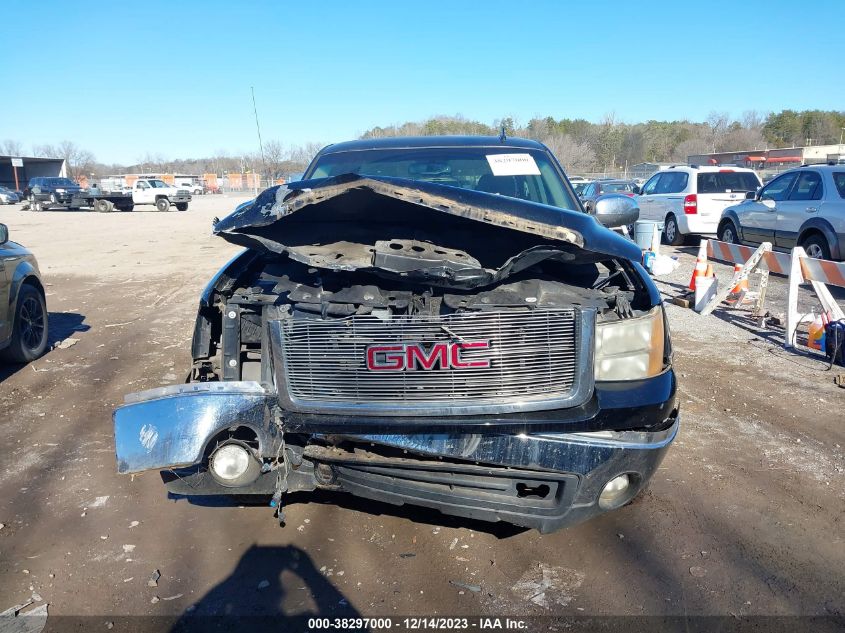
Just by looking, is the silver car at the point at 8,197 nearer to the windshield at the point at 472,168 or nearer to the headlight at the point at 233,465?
the windshield at the point at 472,168

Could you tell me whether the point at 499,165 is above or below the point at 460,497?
above

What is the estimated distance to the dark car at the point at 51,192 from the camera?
3250cm

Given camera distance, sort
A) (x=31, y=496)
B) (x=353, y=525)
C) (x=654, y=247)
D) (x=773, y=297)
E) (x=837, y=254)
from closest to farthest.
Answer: (x=353, y=525) → (x=31, y=496) → (x=773, y=297) → (x=837, y=254) → (x=654, y=247)

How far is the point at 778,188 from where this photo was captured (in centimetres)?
1091

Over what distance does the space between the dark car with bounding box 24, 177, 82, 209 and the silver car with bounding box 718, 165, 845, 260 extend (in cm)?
3204

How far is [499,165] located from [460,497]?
2318 mm

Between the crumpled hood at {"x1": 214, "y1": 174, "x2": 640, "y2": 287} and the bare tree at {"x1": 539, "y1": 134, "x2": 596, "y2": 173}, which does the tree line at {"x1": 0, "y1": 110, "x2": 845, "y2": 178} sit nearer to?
the bare tree at {"x1": 539, "y1": 134, "x2": 596, "y2": 173}

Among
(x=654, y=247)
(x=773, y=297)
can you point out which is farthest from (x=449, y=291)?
(x=654, y=247)

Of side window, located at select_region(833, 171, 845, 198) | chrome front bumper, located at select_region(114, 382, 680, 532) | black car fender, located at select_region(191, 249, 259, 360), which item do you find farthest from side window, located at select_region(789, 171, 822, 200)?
black car fender, located at select_region(191, 249, 259, 360)

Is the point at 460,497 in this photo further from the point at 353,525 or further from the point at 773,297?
the point at 773,297

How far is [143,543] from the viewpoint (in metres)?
2.96

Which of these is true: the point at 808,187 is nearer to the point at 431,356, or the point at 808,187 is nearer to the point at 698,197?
the point at 698,197

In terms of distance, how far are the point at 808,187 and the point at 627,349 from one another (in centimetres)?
955

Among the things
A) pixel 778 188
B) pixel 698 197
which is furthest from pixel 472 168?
pixel 698 197
